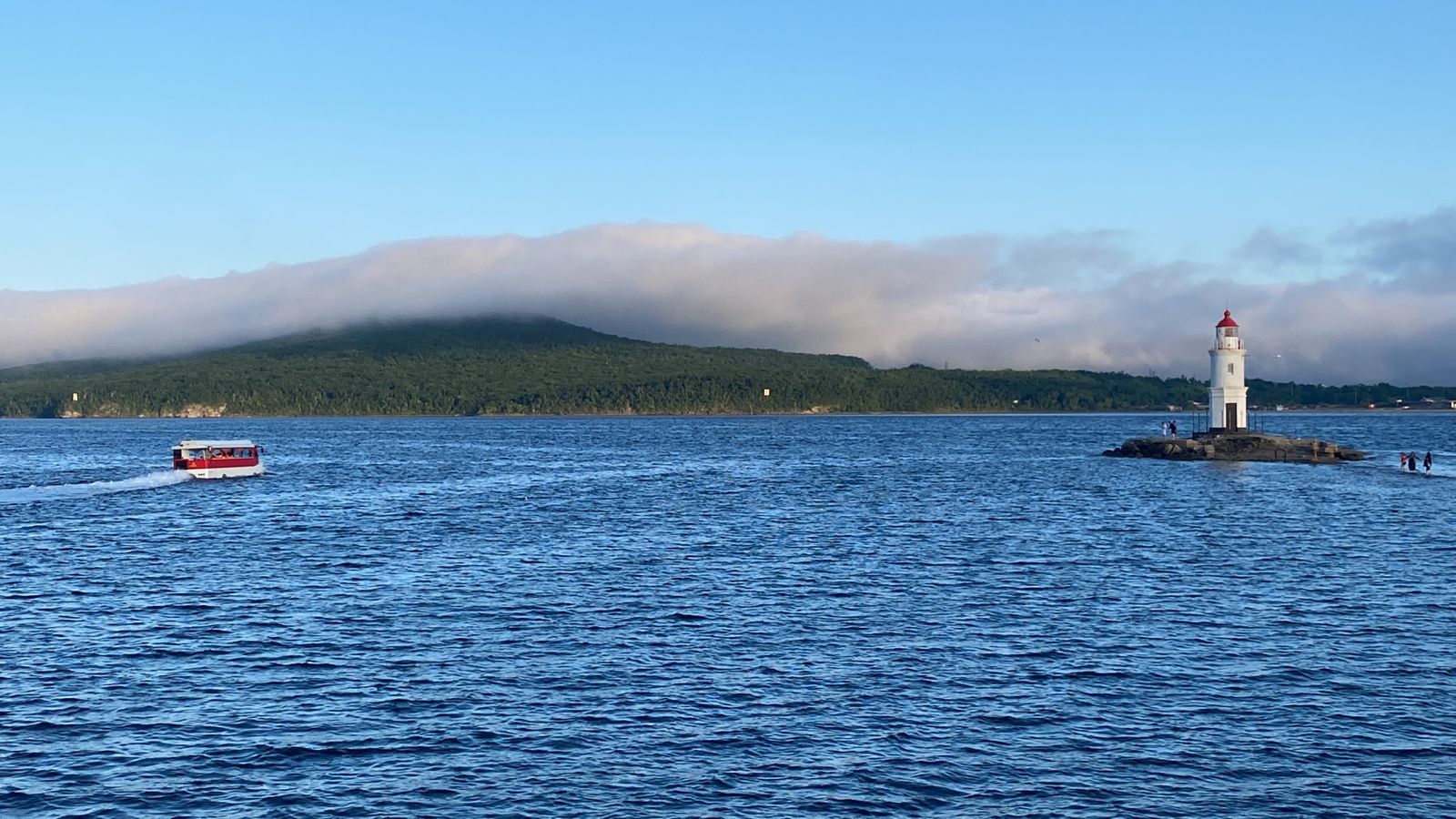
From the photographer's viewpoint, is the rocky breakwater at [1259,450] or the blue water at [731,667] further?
the rocky breakwater at [1259,450]

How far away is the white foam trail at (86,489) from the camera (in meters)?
98.9

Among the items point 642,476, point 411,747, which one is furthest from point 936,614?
point 642,476

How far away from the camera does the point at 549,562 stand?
194 feet

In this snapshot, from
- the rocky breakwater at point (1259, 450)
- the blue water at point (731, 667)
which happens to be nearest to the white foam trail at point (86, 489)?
the blue water at point (731, 667)

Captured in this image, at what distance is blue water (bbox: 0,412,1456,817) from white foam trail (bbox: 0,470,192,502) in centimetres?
2163

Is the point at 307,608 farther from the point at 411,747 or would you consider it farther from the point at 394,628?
the point at 411,747

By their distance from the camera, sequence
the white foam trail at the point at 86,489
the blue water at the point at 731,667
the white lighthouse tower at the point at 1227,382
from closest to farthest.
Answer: the blue water at the point at 731,667, the white foam trail at the point at 86,489, the white lighthouse tower at the point at 1227,382

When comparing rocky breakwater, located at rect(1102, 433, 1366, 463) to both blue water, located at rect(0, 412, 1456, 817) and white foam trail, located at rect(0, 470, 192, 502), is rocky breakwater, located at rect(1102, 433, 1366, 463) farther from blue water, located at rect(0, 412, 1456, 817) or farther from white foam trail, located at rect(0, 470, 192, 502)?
white foam trail, located at rect(0, 470, 192, 502)

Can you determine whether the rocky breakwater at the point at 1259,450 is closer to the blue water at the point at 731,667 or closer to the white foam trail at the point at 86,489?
the blue water at the point at 731,667

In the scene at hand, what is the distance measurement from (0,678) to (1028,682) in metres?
27.8

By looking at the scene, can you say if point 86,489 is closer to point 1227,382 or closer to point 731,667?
point 731,667

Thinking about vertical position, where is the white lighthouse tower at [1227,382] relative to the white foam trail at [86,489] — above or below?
above

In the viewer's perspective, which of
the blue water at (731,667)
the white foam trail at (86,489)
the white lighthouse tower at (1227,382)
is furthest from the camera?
the white lighthouse tower at (1227,382)

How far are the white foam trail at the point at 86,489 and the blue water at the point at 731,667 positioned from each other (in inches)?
851
